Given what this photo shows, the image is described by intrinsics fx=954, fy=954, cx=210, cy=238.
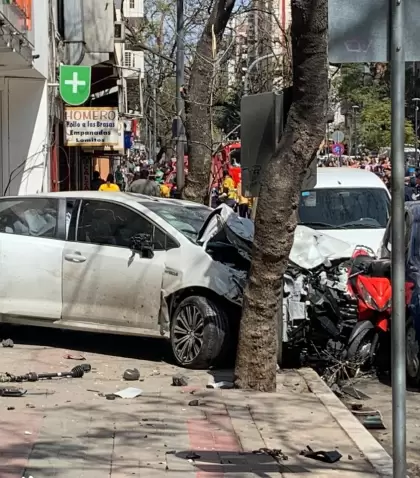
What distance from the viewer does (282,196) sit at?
7520mm

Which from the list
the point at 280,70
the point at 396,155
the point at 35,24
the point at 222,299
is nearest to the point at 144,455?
the point at 396,155

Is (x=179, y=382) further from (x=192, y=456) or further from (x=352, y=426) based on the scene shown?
(x=192, y=456)

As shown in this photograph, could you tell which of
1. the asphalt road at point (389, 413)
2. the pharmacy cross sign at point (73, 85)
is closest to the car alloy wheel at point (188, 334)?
the asphalt road at point (389, 413)

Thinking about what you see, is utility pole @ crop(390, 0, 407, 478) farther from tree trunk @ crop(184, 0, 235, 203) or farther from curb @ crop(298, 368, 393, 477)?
tree trunk @ crop(184, 0, 235, 203)

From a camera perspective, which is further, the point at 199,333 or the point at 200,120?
the point at 200,120

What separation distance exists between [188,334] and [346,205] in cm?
649

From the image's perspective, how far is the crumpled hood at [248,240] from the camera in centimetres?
945

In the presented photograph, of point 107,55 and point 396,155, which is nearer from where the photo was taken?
point 396,155

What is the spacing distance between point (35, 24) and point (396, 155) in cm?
1296

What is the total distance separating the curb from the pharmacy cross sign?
32.5 feet

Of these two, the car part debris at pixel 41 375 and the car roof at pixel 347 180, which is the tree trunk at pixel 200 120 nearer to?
the car roof at pixel 347 180

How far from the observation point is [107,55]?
896 inches

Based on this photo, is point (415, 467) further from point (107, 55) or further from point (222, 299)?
point (107, 55)

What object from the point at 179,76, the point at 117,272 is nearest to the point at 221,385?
the point at 117,272
